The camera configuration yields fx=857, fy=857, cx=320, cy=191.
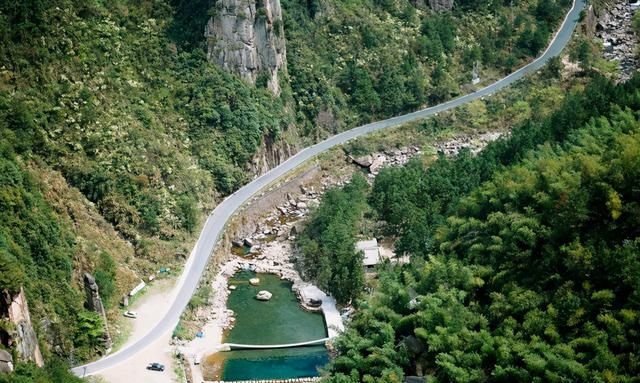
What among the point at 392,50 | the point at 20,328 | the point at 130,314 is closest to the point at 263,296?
the point at 130,314

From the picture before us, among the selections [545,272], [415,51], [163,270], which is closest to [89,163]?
[163,270]

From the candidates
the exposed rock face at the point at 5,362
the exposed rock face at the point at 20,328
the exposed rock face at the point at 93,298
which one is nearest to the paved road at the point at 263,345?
the exposed rock face at the point at 93,298

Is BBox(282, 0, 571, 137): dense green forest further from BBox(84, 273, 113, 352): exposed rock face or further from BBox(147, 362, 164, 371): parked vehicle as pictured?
BBox(147, 362, 164, 371): parked vehicle

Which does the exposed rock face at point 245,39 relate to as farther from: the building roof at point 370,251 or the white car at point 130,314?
the white car at point 130,314

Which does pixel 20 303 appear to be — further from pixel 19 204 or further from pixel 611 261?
pixel 611 261

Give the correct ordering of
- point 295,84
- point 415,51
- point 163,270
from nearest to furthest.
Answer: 1. point 163,270
2. point 295,84
3. point 415,51

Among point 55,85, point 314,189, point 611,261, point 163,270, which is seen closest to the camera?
point 611,261

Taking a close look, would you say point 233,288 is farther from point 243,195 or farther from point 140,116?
point 140,116
